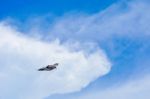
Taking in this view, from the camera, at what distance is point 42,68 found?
7456 centimetres

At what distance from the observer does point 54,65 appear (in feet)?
248

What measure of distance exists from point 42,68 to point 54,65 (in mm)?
6812
